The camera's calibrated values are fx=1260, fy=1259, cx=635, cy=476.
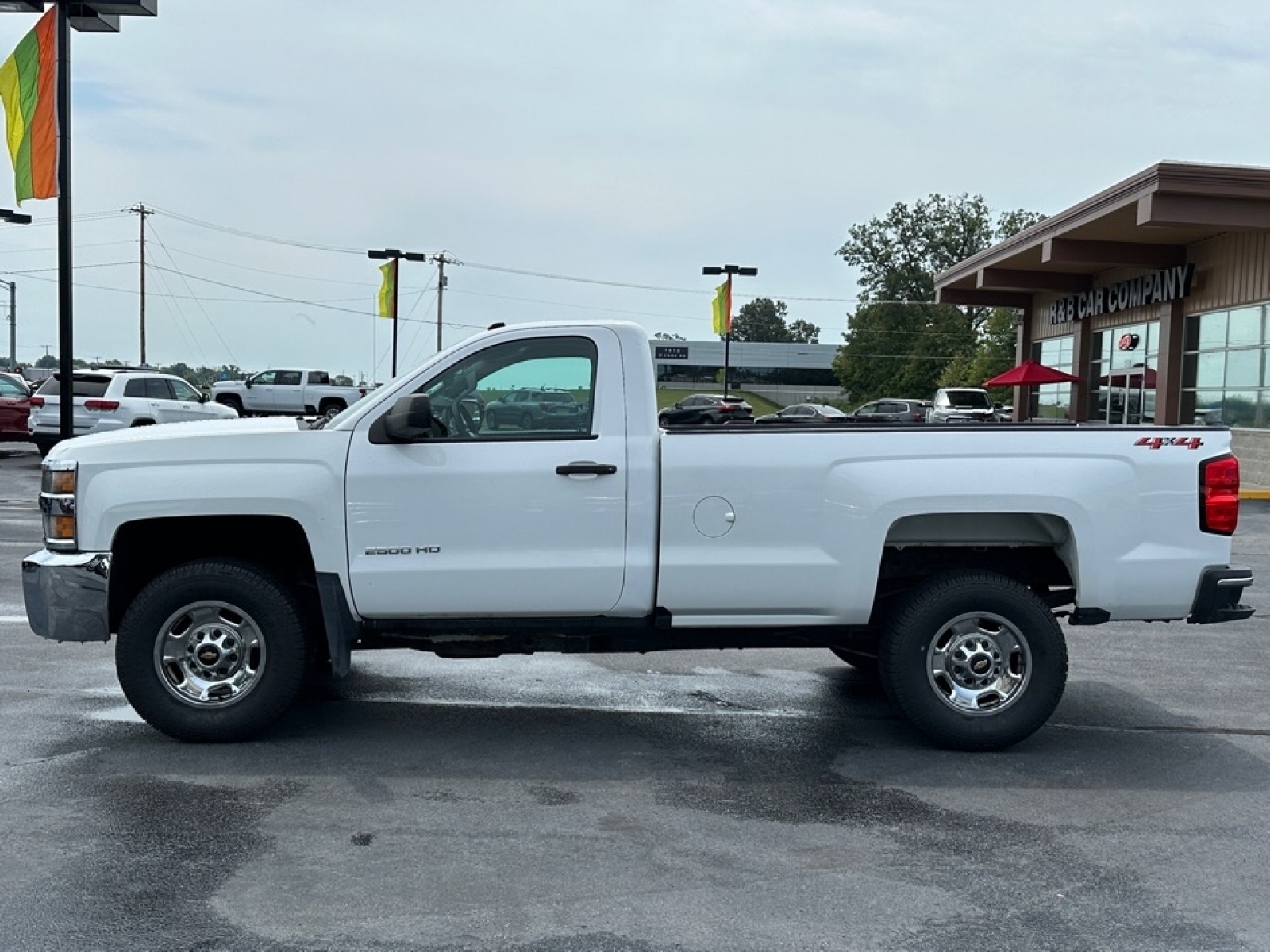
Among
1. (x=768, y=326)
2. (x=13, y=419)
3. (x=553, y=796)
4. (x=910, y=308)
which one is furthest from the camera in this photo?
Result: (x=768, y=326)

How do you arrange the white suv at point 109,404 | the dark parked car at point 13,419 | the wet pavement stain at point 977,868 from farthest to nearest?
1. the dark parked car at point 13,419
2. the white suv at point 109,404
3. the wet pavement stain at point 977,868

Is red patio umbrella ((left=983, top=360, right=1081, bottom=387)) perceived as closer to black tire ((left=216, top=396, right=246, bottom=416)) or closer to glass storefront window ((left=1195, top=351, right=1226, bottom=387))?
glass storefront window ((left=1195, top=351, right=1226, bottom=387))

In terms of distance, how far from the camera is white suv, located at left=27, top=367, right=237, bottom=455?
23859 millimetres

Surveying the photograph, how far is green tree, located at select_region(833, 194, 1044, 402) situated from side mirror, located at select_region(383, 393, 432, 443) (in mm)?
81687

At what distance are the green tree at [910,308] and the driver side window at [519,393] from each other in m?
81.2

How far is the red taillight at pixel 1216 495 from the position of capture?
19.2 ft

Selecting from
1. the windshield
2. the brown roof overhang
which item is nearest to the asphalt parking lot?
the brown roof overhang

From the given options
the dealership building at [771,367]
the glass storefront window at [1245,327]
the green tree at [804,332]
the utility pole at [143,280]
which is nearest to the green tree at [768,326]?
the green tree at [804,332]

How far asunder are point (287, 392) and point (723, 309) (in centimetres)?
1470

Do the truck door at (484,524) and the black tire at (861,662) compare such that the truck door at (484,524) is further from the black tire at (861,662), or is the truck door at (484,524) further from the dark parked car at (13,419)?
the dark parked car at (13,419)

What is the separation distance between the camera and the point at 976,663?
Result: 595cm

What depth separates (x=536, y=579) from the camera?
18.8 feet

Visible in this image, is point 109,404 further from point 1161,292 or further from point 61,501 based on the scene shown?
point 1161,292

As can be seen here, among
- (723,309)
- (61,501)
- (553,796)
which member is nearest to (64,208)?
(61,501)
